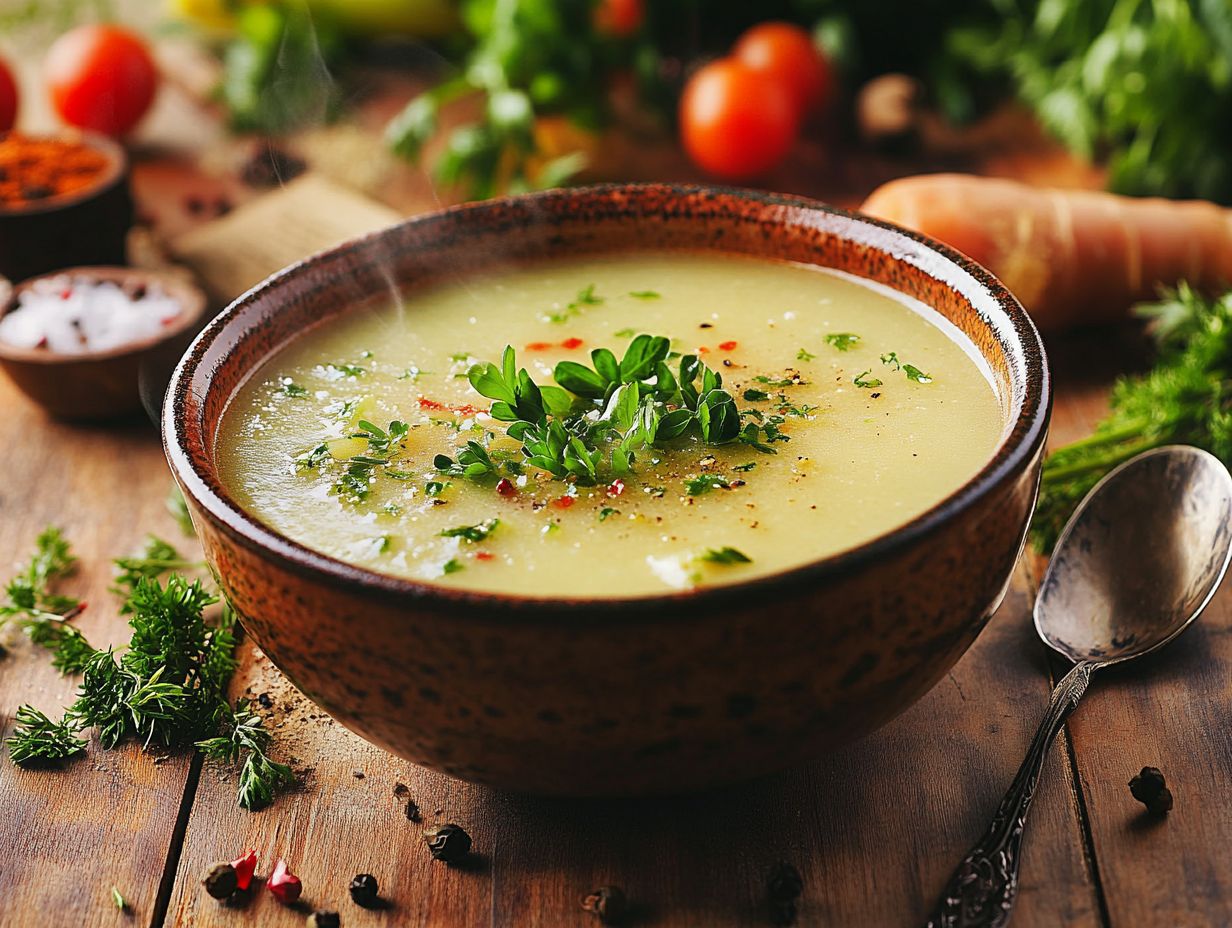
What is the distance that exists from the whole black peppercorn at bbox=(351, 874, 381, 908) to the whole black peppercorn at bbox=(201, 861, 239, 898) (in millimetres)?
146

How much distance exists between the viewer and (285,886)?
5.41 ft

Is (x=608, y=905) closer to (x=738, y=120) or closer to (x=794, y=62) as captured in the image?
(x=738, y=120)

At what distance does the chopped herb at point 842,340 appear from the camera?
2.08 metres

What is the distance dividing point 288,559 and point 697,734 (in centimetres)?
47

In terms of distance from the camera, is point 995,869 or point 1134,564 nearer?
point 995,869

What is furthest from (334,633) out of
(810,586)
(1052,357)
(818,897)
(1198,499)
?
(1052,357)

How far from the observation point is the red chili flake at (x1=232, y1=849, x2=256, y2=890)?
1677mm

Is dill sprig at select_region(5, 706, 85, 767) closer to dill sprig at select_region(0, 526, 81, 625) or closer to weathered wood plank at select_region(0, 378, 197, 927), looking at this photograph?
weathered wood plank at select_region(0, 378, 197, 927)

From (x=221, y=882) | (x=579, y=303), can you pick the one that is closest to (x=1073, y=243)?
(x=579, y=303)

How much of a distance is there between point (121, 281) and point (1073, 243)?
6.73 feet

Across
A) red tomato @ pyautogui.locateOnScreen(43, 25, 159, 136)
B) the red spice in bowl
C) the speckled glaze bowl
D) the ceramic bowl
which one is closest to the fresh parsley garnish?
the speckled glaze bowl

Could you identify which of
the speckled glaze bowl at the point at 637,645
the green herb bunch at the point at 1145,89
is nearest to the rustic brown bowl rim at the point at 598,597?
the speckled glaze bowl at the point at 637,645

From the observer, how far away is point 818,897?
5.34 feet

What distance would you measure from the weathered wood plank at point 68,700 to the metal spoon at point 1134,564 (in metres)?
1.15
